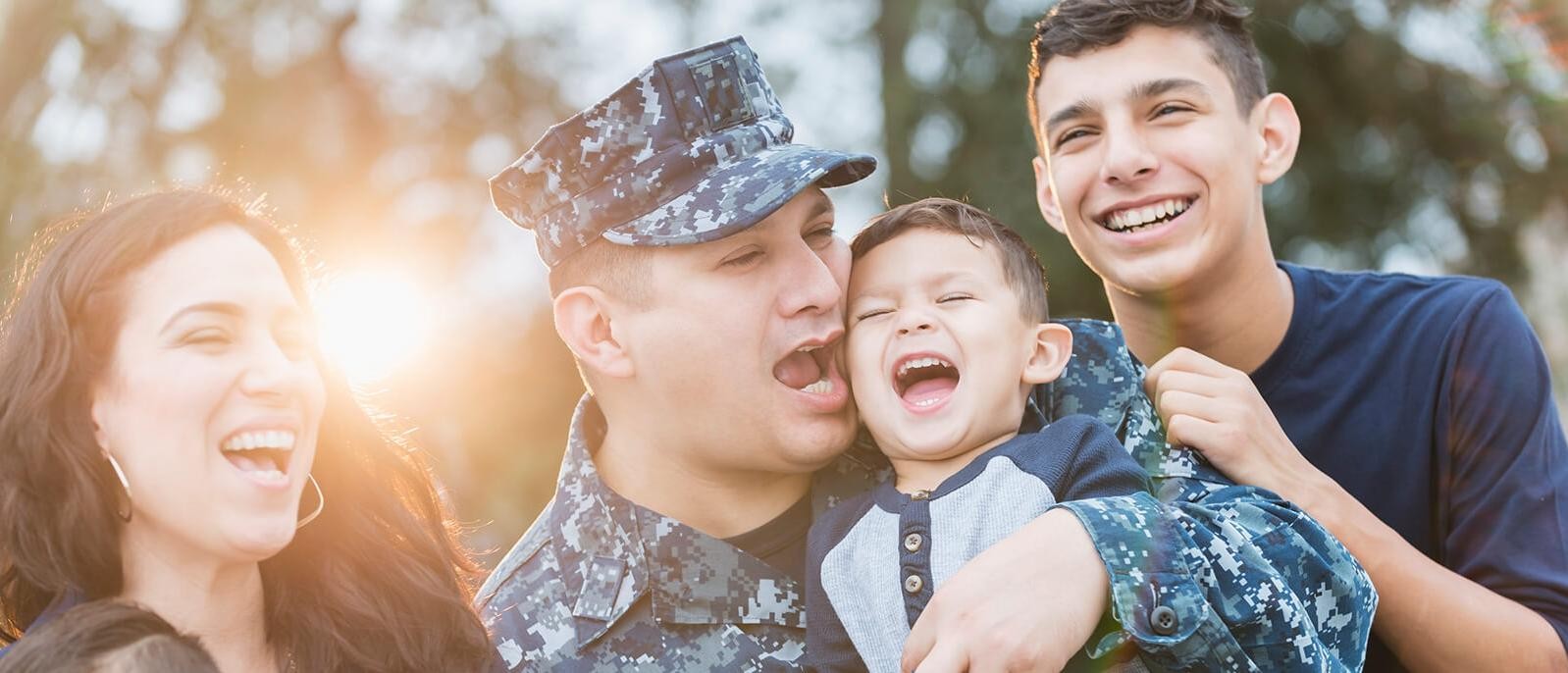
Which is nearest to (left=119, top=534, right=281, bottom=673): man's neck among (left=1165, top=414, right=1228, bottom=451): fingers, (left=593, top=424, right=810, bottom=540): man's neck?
(left=593, top=424, right=810, bottom=540): man's neck

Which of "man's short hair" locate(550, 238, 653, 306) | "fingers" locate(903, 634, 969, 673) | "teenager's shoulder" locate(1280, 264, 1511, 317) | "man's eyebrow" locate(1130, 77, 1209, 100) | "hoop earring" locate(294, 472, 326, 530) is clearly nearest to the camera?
"fingers" locate(903, 634, 969, 673)

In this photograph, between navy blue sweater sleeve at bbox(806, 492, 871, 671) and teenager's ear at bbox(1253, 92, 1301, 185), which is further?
teenager's ear at bbox(1253, 92, 1301, 185)

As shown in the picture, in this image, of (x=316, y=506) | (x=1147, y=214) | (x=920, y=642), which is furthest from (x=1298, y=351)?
(x=316, y=506)

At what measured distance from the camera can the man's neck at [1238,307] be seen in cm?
342

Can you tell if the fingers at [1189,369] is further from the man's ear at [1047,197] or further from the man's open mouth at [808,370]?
the man's ear at [1047,197]

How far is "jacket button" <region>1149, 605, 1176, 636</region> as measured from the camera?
2.33m

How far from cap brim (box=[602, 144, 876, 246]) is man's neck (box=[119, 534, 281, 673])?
1.10 metres

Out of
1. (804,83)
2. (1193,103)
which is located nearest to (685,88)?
(1193,103)

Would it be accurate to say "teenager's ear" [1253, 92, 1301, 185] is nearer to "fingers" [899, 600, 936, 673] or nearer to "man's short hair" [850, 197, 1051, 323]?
"man's short hair" [850, 197, 1051, 323]

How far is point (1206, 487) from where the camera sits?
8.92ft

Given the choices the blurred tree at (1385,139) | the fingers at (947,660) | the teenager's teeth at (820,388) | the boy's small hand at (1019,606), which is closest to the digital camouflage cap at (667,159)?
the teenager's teeth at (820,388)

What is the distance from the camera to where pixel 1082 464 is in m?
2.57

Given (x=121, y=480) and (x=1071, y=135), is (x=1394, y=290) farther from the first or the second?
(x=121, y=480)

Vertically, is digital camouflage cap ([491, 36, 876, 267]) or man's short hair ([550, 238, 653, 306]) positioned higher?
digital camouflage cap ([491, 36, 876, 267])
